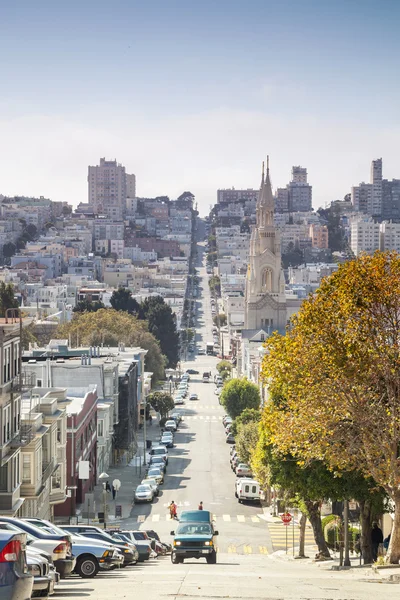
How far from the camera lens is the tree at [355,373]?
30.5m

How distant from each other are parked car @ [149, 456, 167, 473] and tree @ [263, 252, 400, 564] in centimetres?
4705

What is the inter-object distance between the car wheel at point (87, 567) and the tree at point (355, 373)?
6963mm

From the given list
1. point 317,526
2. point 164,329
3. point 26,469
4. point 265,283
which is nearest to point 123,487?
point 26,469

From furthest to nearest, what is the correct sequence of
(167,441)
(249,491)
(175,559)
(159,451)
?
(167,441)
(159,451)
(249,491)
(175,559)

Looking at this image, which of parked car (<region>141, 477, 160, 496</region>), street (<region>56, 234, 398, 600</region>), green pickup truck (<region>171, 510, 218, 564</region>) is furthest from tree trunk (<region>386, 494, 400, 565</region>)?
parked car (<region>141, 477, 160, 496</region>)

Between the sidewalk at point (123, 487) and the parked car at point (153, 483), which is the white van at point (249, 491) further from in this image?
the sidewalk at point (123, 487)

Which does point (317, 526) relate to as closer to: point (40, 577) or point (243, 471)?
point (40, 577)

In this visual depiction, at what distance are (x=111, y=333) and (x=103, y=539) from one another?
9736 cm

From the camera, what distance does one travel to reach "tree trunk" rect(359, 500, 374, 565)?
36.7m

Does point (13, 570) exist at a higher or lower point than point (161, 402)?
higher

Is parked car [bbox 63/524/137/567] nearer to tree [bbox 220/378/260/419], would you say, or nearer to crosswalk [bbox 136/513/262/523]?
crosswalk [bbox 136/513/262/523]

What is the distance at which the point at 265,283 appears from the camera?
160m

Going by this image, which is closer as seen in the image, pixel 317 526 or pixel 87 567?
pixel 87 567

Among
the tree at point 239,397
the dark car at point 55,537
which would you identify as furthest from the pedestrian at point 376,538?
the tree at point 239,397
